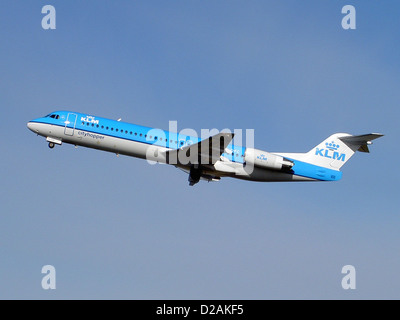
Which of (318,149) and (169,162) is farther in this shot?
(318,149)

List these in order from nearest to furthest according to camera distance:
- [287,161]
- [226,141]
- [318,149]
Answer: [226,141] → [287,161] → [318,149]

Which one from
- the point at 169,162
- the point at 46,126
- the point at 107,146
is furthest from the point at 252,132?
the point at 46,126

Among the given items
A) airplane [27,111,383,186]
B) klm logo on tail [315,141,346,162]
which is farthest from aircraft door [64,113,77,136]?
klm logo on tail [315,141,346,162]

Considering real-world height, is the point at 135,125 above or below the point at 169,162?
above

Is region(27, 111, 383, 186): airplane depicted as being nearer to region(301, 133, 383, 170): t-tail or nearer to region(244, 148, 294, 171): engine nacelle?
region(244, 148, 294, 171): engine nacelle

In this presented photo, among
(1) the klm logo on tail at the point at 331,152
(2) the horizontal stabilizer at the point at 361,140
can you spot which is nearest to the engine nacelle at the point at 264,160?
(1) the klm logo on tail at the point at 331,152

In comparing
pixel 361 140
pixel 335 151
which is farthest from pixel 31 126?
pixel 361 140

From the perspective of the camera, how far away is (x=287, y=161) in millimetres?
36656

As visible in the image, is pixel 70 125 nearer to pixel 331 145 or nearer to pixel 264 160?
pixel 264 160

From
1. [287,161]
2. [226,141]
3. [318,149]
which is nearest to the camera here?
[226,141]

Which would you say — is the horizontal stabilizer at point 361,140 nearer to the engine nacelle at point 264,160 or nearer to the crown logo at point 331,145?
the crown logo at point 331,145

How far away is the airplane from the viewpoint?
36.1m

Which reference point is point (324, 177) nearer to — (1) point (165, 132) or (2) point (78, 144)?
(1) point (165, 132)

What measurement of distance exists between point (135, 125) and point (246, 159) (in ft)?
22.1
